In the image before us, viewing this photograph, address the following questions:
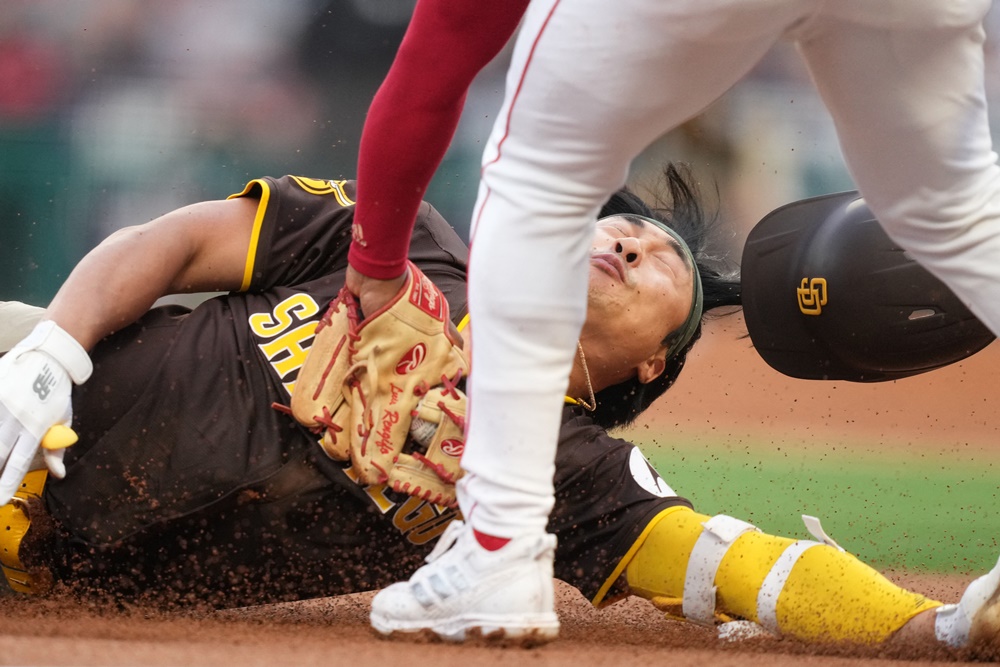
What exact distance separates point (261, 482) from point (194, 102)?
3.75 meters

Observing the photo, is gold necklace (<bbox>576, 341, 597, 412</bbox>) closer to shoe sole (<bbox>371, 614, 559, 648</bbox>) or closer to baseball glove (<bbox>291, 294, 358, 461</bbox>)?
baseball glove (<bbox>291, 294, 358, 461</bbox>)

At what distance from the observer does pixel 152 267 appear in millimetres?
1840

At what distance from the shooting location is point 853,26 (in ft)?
3.64

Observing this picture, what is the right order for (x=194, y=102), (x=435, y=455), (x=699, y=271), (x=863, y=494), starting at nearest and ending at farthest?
1. (x=435, y=455)
2. (x=699, y=271)
3. (x=863, y=494)
4. (x=194, y=102)

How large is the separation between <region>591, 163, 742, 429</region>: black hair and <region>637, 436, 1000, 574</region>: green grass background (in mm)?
1353

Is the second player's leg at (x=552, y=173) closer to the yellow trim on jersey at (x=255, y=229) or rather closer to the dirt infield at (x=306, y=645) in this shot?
the dirt infield at (x=306, y=645)

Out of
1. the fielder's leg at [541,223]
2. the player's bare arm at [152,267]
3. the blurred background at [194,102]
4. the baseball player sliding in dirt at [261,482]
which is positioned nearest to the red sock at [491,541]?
the fielder's leg at [541,223]

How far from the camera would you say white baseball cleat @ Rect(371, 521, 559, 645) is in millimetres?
1204

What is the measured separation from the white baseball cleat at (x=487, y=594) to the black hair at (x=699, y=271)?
1.14 meters

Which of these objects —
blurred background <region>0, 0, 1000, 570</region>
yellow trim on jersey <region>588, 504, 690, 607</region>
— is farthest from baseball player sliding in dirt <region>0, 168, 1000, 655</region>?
blurred background <region>0, 0, 1000, 570</region>

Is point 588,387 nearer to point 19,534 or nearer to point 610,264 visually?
point 610,264

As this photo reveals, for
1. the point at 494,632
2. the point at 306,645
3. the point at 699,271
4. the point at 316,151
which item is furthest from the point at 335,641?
the point at 316,151

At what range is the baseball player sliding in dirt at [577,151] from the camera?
1076 millimetres

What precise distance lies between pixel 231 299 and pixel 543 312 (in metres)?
1.03
